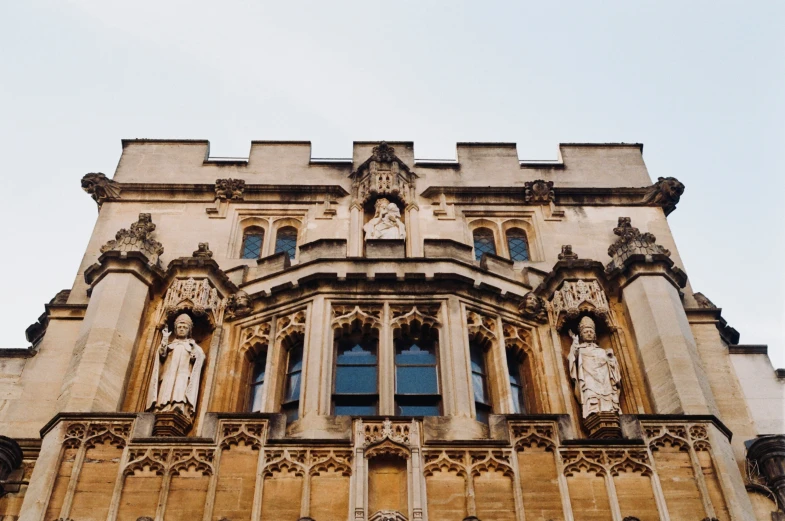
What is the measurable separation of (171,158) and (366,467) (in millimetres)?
9737

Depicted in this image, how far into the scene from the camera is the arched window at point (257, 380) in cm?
1498

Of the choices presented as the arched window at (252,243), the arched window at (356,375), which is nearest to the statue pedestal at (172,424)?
the arched window at (356,375)

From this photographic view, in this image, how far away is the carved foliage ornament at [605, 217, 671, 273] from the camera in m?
16.4

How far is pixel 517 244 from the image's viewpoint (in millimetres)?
18844

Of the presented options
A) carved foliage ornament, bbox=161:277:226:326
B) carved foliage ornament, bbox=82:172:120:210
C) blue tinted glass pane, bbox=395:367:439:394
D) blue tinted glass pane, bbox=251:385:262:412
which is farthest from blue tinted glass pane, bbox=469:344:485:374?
carved foliage ornament, bbox=82:172:120:210

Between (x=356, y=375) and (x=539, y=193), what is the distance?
6045 mm

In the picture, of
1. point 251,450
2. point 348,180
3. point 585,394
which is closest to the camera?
point 251,450

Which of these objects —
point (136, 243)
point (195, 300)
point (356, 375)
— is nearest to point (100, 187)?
point (136, 243)

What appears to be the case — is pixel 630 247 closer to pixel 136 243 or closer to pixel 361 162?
pixel 361 162

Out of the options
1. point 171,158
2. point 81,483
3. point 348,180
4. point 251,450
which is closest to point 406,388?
point 251,450

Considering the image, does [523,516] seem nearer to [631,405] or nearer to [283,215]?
[631,405]

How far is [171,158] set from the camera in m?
20.2

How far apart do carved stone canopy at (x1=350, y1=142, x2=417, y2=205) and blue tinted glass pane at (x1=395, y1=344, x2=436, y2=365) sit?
429cm

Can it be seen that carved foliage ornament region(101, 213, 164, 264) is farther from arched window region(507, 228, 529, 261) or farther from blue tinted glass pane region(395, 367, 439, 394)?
arched window region(507, 228, 529, 261)
